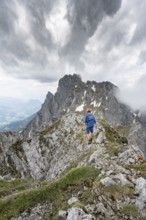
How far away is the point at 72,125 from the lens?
286 feet

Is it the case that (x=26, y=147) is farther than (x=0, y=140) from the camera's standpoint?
No

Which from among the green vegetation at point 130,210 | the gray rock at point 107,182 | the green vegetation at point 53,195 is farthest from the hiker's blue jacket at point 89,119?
the green vegetation at point 130,210

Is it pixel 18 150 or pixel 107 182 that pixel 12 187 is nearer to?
pixel 107 182

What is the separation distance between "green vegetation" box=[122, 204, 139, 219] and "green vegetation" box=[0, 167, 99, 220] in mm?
3598

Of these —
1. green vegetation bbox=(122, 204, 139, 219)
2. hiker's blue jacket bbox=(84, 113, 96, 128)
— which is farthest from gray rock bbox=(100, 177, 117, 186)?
hiker's blue jacket bbox=(84, 113, 96, 128)

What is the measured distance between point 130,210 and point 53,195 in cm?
589

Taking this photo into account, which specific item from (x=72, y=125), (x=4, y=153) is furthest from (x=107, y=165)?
(x=4, y=153)

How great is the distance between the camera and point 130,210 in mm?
15961

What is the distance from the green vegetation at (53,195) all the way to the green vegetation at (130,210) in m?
3.60

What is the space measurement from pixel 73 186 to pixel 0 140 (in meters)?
101

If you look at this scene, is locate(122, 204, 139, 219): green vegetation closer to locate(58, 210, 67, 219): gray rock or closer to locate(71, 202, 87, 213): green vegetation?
locate(71, 202, 87, 213): green vegetation

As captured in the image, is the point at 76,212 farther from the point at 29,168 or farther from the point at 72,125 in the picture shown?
the point at 29,168

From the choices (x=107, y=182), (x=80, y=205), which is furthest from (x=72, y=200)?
(x=107, y=182)

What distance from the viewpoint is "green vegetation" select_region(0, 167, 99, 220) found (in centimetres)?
1690
